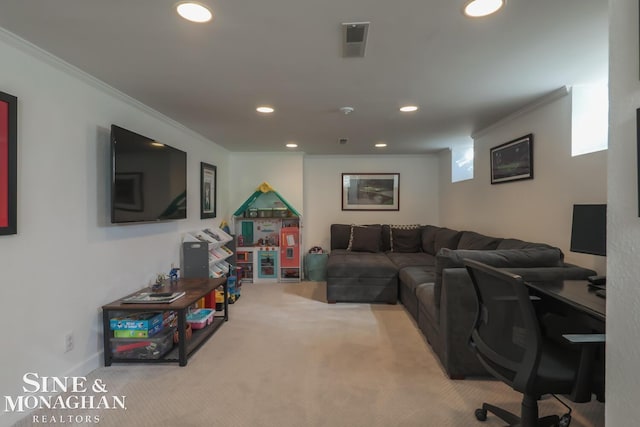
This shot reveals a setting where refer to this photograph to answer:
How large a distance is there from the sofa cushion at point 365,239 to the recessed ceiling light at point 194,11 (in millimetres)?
3946

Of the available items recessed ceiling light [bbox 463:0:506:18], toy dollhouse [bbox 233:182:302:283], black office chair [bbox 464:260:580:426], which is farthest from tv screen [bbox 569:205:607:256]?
toy dollhouse [bbox 233:182:302:283]

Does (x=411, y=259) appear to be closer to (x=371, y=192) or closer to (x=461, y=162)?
(x=371, y=192)

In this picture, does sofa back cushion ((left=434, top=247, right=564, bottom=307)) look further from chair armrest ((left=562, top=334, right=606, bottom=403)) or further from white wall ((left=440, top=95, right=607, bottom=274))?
chair armrest ((left=562, top=334, right=606, bottom=403))

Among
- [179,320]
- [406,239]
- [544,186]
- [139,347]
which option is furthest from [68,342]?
[406,239]

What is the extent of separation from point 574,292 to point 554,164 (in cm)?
147

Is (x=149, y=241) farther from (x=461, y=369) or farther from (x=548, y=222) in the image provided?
(x=548, y=222)

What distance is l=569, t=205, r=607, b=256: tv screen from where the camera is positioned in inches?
72.5

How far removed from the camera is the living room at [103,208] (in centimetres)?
94

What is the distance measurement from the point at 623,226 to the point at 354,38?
1.40 metres

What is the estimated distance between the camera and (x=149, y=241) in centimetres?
298

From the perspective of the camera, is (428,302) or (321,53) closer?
(321,53)

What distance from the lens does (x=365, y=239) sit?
501 centimetres

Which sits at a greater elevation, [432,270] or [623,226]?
[623,226]

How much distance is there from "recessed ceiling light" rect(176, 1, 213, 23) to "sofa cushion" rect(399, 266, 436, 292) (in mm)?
2735
